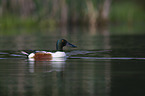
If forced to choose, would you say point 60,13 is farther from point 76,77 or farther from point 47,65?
point 76,77

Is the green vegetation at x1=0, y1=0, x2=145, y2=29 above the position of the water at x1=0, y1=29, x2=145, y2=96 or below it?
above

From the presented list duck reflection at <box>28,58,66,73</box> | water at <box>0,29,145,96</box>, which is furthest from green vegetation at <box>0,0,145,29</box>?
water at <box>0,29,145,96</box>

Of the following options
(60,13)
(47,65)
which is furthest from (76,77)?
(60,13)

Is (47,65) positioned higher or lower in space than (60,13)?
lower

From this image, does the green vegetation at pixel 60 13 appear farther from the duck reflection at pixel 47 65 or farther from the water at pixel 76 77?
the water at pixel 76 77

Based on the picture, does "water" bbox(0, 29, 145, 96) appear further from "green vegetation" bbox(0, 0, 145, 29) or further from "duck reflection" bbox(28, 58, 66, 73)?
"green vegetation" bbox(0, 0, 145, 29)

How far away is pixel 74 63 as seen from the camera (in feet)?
38.0

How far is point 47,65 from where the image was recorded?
36.7ft

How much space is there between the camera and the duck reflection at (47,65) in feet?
33.7

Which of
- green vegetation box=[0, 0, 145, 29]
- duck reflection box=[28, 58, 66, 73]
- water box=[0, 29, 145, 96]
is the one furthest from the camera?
green vegetation box=[0, 0, 145, 29]

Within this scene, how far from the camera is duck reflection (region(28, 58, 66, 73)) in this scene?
33.7ft

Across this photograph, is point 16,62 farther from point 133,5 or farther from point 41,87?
point 133,5

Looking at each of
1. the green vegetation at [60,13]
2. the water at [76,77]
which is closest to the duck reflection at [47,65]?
the water at [76,77]

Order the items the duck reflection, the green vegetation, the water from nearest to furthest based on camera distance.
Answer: the water < the duck reflection < the green vegetation
